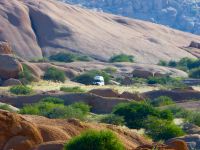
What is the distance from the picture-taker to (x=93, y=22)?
111 m

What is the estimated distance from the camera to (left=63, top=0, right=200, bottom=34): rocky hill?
173m

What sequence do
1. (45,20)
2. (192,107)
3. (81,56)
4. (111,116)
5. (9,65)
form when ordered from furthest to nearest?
(45,20)
(81,56)
(9,65)
(192,107)
(111,116)

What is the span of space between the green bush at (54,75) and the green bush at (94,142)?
54012 millimetres

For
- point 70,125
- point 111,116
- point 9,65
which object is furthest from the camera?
point 9,65

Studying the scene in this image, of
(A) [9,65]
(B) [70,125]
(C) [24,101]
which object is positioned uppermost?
(B) [70,125]

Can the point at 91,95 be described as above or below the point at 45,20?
above

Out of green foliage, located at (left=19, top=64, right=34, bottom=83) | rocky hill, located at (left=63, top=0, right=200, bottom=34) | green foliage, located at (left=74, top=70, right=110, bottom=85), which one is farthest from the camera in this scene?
rocky hill, located at (left=63, top=0, right=200, bottom=34)

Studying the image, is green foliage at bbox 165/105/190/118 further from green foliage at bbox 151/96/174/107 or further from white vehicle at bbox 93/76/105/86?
white vehicle at bbox 93/76/105/86

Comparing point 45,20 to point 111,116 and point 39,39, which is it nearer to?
point 39,39

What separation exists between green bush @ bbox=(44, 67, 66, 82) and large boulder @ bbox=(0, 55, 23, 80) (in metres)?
5.42

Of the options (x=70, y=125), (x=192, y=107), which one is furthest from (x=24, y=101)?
(x=70, y=125)

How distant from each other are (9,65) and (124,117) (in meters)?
31.8

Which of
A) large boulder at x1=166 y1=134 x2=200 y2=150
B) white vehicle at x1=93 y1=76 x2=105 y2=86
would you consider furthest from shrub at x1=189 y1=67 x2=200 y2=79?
large boulder at x1=166 y1=134 x2=200 y2=150

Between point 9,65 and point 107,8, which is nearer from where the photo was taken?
point 9,65
